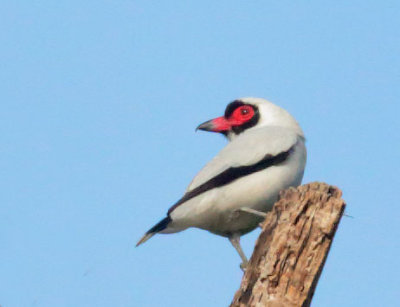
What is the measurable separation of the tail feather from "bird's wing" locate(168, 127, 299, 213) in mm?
131

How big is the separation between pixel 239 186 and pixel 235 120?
2.15 meters

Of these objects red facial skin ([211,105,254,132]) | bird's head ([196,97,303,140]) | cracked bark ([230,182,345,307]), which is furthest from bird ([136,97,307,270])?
cracked bark ([230,182,345,307])

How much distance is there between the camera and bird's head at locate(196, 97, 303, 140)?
1097cm

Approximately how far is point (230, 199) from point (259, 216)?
50 cm

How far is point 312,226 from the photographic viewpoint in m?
6.50

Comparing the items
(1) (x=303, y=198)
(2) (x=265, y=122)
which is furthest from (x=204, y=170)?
(1) (x=303, y=198)

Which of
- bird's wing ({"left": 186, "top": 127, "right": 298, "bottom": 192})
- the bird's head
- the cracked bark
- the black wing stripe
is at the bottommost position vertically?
the cracked bark

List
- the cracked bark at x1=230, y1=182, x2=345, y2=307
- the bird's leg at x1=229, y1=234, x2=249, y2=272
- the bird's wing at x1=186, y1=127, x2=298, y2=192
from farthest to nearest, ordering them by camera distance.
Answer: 1. the bird's leg at x1=229, y1=234, x2=249, y2=272
2. the bird's wing at x1=186, y1=127, x2=298, y2=192
3. the cracked bark at x1=230, y1=182, x2=345, y2=307

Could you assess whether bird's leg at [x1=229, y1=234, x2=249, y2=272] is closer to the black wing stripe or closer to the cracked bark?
the black wing stripe

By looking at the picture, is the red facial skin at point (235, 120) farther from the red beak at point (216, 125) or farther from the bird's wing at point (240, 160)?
the bird's wing at point (240, 160)

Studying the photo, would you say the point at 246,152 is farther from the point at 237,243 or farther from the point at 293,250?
the point at 293,250

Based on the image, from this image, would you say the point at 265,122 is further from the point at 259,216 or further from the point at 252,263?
the point at 252,263

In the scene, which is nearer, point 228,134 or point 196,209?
point 196,209

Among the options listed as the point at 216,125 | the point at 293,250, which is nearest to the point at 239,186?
the point at 216,125
